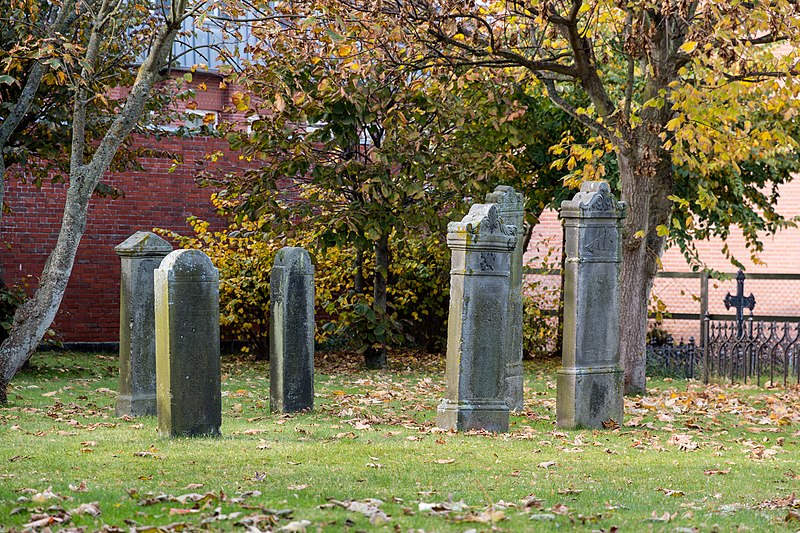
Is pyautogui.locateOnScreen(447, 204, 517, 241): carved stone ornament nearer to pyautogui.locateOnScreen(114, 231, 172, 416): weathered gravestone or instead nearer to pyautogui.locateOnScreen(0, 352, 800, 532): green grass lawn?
pyautogui.locateOnScreen(0, 352, 800, 532): green grass lawn

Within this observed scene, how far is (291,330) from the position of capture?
1063 cm

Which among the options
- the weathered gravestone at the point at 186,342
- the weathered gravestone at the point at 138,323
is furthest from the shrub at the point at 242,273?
the weathered gravestone at the point at 186,342

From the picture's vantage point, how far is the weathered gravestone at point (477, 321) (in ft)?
31.0

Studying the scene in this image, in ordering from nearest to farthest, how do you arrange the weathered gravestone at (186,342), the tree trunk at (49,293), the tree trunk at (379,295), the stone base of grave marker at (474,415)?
the weathered gravestone at (186,342) < the stone base of grave marker at (474,415) < the tree trunk at (49,293) < the tree trunk at (379,295)

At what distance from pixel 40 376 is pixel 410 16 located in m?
7.46

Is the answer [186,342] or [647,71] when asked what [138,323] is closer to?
[186,342]

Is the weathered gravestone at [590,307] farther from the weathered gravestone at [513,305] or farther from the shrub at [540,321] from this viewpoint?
the shrub at [540,321]

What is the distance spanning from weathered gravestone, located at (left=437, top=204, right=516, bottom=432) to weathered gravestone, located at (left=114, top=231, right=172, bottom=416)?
2.87 metres

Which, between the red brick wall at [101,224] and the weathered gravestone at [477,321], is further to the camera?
the red brick wall at [101,224]

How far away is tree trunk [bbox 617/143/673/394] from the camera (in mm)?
12672

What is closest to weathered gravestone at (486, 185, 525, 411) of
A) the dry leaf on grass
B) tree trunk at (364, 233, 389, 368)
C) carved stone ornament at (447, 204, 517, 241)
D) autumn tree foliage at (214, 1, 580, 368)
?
carved stone ornament at (447, 204, 517, 241)

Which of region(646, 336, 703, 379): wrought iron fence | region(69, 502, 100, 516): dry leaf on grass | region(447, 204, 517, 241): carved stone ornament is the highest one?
region(447, 204, 517, 241): carved stone ornament

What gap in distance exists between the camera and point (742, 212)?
17219 millimetres

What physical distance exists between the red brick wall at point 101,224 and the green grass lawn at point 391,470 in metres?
7.28
